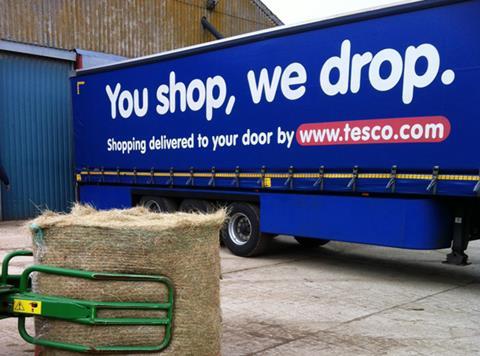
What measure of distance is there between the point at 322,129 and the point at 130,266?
16.8 ft

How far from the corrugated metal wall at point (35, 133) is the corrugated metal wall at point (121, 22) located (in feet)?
2.27

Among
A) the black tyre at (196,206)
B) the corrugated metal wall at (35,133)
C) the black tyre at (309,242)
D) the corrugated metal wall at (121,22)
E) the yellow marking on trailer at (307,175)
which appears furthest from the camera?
the corrugated metal wall at (121,22)

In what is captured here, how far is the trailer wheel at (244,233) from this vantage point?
880 cm

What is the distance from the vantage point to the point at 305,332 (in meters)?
5.05

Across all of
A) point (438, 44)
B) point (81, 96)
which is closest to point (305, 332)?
point (438, 44)

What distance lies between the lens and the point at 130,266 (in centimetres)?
307

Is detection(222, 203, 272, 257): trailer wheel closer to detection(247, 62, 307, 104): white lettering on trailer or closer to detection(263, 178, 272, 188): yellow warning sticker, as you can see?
detection(263, 178, 272, 188): yellow warning sticker

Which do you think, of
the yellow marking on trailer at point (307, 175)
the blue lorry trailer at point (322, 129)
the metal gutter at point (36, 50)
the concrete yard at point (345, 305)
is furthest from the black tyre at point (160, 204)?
the metal gutter at point (36, 50)

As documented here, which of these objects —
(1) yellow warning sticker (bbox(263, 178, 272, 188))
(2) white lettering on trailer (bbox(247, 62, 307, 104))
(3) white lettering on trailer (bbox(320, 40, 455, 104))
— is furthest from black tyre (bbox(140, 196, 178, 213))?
(3) white lettering on trailer (bbox(320, 40, 455, 104))

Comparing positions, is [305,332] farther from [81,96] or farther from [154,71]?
[81,96]

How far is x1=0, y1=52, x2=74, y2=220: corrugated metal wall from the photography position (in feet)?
43.0

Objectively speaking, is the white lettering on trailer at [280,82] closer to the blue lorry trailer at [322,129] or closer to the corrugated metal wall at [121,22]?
the blue lorry trailer at [322,129]

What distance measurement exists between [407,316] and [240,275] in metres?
2.59

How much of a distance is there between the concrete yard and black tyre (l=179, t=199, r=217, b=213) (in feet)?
2.81
